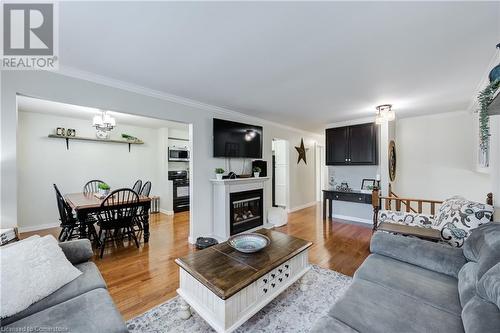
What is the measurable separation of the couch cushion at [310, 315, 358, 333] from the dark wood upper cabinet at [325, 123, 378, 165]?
3.88m

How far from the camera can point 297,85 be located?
2.66 m

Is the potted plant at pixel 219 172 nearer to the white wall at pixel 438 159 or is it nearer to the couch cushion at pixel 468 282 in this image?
the couch cushion at pixel 468 282

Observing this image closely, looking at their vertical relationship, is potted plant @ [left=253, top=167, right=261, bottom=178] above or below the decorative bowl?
above

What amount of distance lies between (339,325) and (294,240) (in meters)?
1.16

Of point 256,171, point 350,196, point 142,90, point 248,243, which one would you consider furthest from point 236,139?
point 350,196

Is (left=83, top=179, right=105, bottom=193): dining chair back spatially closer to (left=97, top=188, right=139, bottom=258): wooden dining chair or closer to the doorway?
(left=97, top=188, right=139, bottom=258): wooden dining chair

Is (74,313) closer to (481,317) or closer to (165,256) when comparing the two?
(165,256)

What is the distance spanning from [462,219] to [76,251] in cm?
356

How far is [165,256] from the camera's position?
2895 millimetres

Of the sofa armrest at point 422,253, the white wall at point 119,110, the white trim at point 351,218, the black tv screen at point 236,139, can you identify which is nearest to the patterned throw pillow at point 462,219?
the sofa armrest at point 422,253

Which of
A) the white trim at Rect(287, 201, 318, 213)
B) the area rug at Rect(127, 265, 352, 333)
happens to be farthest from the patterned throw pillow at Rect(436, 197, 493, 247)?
the white trim at Rect(287, 201, 318, 213)

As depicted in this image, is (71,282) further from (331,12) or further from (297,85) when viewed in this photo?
(297,85)

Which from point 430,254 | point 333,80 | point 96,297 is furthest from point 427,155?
point 96,297

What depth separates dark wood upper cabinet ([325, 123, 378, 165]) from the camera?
13.9 ft
